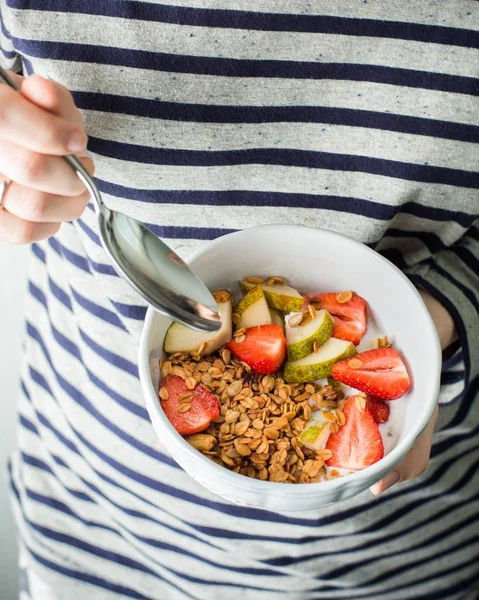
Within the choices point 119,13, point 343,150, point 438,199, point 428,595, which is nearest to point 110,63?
point 119,13

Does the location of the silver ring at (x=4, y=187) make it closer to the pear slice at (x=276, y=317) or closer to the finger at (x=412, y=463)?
the pear slice at (x=276, y=317)

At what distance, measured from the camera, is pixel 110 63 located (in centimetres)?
60

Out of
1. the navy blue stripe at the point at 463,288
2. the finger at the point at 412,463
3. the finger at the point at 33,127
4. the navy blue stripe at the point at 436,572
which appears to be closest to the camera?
the finger at the point at 33,127

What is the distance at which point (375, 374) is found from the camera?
0.58 meters

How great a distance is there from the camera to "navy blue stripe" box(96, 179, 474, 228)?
0.69m

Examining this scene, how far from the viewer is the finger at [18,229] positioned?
561mm

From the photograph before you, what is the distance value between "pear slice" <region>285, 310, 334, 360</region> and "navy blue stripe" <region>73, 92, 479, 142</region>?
0.20 metres

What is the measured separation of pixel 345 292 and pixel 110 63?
1.03 ft

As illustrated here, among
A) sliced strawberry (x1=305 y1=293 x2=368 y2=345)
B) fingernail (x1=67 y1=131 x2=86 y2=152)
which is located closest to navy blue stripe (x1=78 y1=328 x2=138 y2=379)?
sliced strawberry (x1=305 y1=293 x2=368 y2=345)

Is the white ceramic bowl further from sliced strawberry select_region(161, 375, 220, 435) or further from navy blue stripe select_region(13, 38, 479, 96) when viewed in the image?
navy blue stripe select_region(13, 38, 479, 96)

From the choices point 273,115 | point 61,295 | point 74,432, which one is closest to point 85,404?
point 74,432

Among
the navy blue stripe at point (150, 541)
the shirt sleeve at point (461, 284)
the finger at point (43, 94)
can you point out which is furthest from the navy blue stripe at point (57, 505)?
the finger at point (43, 94)

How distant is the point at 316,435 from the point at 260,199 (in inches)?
10.6

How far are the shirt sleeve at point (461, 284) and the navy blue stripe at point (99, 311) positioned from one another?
364 millimetres
